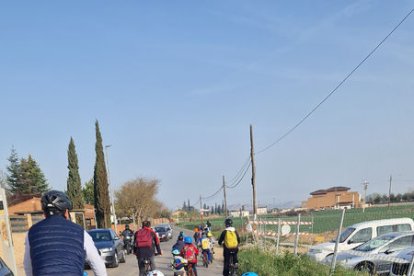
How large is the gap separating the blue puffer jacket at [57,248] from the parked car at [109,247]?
16.2m

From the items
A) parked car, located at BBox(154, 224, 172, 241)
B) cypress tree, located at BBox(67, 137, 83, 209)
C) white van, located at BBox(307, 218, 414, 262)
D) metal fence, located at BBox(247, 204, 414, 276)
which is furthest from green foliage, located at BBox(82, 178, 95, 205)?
white van, located at BBox(307, 218, 414, 262)

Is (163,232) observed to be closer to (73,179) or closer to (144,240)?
(73,179)

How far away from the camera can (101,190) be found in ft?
181

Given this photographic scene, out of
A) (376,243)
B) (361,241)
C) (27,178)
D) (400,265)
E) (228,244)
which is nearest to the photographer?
(400,265)

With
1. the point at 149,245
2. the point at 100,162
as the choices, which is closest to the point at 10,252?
the point at 149,245

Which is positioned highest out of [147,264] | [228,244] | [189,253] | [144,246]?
[144,246]

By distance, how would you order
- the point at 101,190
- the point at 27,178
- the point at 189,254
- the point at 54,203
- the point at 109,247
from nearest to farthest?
1. the point at 54,203
2. the point at 189,254
3. the point at 109,247
4. the point at 101,190
5. the point at 27,178

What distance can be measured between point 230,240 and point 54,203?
10093 mm

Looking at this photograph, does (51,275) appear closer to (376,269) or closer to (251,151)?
(376,269)

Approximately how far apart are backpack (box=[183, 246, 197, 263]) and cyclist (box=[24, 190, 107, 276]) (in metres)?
9.89

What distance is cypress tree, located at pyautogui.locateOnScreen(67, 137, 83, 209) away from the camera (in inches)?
2112

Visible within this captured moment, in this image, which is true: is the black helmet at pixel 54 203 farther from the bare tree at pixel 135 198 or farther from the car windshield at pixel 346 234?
the bare tree at pixel 135 198

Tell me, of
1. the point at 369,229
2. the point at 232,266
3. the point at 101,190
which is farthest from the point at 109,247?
the point at 101,190

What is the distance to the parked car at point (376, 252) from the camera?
1373 centimetres
